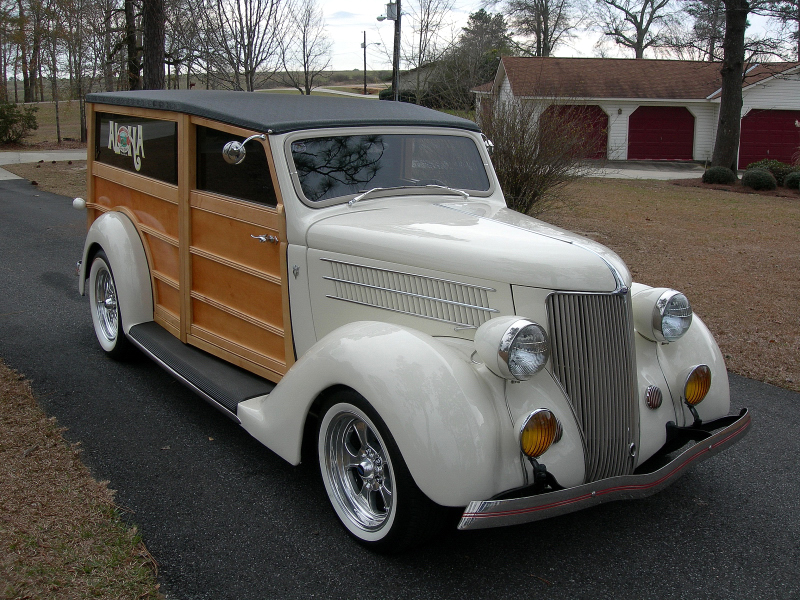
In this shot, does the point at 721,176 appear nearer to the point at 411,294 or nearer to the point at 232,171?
the point at 232,171

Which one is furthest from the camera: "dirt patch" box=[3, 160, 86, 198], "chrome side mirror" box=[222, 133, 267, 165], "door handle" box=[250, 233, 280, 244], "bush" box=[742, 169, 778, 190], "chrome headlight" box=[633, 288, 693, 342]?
"bush" box=[742, 169, 778, 190]

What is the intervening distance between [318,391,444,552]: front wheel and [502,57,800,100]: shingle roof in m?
24.0

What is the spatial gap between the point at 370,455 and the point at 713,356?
1764 mm

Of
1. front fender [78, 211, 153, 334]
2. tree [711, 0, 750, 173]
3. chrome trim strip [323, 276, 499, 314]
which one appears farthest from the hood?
tree [711, 0, 750, 173]

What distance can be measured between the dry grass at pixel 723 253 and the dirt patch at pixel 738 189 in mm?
595

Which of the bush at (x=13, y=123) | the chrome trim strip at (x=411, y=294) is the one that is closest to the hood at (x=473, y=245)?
the chrome trim strip at (x=411, y=294)

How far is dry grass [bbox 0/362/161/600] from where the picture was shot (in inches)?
101

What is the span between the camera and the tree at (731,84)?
18906 millimetres

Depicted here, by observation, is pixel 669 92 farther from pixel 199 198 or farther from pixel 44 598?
pixel 44 598

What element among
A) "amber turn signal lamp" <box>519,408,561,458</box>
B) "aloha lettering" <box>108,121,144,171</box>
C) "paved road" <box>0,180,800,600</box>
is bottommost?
"paved road" <box>0,180,800,600</box>

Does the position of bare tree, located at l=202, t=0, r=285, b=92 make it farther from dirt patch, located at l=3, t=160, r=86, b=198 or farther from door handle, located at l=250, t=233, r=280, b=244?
door handle, located at l=250, t=233, r=280, b=244

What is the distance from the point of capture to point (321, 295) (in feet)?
11.3

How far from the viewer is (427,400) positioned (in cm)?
256

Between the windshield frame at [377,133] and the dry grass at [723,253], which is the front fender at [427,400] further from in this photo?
the dry grass at [723,253]
